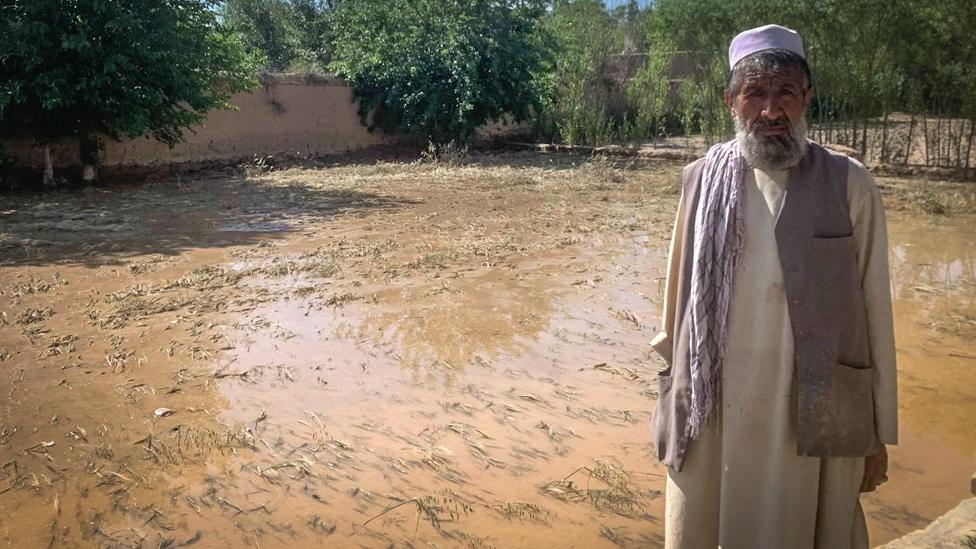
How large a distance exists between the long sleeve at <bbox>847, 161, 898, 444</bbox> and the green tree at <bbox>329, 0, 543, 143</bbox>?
14.1m

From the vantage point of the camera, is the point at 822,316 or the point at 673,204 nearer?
the point at 822,316

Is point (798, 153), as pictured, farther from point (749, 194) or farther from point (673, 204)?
point (673, 204)

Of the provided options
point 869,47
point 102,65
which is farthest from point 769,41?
point 869,47

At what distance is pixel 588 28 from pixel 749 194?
19692 millimetres

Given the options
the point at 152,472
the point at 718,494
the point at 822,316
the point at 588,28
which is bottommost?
the point at 152,472

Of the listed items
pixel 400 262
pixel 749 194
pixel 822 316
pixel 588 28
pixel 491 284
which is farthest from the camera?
pixel 588 28

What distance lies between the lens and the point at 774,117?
5.96 ft

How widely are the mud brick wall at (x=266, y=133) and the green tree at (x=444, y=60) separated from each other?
662mm

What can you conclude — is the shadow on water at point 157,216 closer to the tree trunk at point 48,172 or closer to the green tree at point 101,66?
the tree trunk at point 48,172

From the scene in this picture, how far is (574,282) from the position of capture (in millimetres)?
5953

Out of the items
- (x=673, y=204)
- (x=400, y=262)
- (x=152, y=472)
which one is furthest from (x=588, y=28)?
(x=152, y=472)

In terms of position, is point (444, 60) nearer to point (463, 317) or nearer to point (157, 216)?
point (157, 216)

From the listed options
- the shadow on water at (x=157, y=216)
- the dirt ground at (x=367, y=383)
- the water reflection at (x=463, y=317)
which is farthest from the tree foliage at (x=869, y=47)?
the water reflection at (x=463, y=317)

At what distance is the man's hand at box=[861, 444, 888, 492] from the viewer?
1843mm
